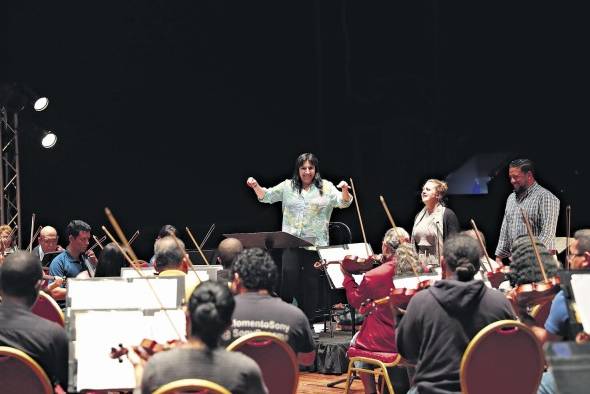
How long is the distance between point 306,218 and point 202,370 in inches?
169

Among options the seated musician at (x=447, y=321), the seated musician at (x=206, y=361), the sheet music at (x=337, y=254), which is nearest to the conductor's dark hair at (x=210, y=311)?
the seated musician at (x=206, y=361)

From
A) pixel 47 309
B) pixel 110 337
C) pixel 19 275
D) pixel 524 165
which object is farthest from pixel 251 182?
pixel 19 275

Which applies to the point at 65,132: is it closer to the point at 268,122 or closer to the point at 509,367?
the point at 268,122

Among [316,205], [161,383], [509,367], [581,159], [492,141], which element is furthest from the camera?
[492,141]

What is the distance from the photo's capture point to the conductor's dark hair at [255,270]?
337 cm

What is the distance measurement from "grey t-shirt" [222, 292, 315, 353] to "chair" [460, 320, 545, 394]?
607mm

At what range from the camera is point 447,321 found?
3193 mm

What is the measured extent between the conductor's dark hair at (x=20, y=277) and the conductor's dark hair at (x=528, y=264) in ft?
6.02

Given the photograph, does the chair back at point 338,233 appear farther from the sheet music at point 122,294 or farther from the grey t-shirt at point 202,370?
the grey t-shirt at point 202,370

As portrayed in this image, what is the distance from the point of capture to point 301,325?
130 inches

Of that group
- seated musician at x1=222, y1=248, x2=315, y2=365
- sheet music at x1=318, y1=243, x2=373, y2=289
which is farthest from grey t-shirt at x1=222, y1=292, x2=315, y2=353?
sheet music at x1=318, y1=243, x2=373, y2=289

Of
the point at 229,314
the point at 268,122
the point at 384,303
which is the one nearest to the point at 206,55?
the point at 268,122

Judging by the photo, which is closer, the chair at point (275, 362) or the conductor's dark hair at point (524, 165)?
the chair at point (275, 362)

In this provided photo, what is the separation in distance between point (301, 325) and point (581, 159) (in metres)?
5.73
